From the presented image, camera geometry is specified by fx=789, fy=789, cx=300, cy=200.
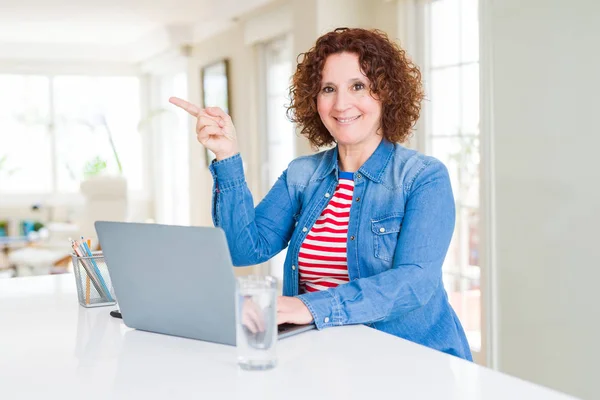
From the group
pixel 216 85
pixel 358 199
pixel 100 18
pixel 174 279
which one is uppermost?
pixel 100 18

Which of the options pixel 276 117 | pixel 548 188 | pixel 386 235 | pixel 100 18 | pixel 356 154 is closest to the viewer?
pixel 386 235

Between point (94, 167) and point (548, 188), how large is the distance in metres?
7.61

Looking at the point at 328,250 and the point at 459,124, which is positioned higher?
the point at 459,124

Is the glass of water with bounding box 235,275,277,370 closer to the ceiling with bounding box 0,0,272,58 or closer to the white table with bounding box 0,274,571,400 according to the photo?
the white table with bounding box 0,274,571,400

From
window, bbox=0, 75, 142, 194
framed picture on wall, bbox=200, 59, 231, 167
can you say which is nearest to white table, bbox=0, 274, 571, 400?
framed picture on wall, bbox=200, 59, 231, 167

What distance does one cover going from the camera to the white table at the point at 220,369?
1.08 m

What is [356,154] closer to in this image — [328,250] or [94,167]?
[328,250]

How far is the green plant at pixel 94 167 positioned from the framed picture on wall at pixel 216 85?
2.61 meters

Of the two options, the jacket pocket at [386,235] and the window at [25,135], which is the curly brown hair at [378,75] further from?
→ the window at [25,135]

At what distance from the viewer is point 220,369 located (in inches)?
47.1

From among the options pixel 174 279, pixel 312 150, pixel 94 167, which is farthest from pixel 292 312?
pixel 94 167

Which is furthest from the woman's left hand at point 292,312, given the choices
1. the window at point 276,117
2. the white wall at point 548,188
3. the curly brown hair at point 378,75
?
the window at point 276,117

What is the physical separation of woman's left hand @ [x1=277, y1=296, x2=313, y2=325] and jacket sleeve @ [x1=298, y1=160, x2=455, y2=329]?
1 cm

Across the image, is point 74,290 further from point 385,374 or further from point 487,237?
point 487,237
